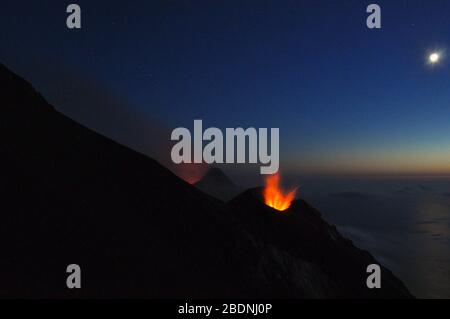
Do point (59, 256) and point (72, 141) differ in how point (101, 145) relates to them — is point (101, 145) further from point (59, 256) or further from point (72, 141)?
point (59, 256)

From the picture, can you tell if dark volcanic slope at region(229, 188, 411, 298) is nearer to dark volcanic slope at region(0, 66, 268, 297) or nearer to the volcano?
the volcano

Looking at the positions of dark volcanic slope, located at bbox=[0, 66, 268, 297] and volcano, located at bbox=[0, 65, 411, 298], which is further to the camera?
volcano, located at bbox=[0, 65, 411, 298]

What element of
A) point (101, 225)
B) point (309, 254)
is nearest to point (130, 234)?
point (101, 225)

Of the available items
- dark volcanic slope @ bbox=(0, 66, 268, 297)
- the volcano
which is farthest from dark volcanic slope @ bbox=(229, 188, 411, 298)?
dark volcanic slope @ bbox=(0, 66, 268, 297)

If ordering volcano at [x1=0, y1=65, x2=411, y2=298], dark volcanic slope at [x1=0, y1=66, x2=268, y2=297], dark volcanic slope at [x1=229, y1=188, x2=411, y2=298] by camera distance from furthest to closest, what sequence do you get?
dark volcanic slope at [x1=229, y1=188, x2=411, y2=298] < volcano at [x1=0, y1=65, x2=411, y2=298] < dark volcanic slope at [x1=0, y1=66, x2=268, y2=297]

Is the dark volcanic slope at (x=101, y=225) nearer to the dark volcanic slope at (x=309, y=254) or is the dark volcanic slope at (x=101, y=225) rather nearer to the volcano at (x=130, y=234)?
the volcano at (x=130, y=234)

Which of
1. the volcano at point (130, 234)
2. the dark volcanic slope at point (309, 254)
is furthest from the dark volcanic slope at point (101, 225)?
the dark volcanic slope at point (309, 254)
